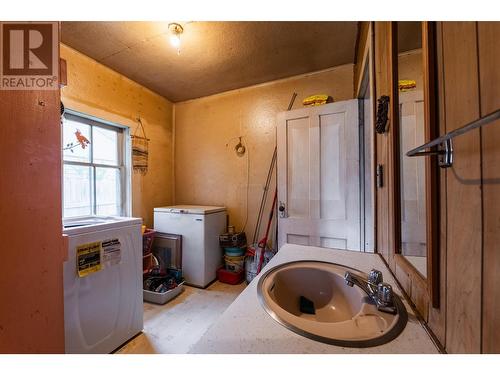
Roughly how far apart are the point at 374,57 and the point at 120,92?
2.54 meters

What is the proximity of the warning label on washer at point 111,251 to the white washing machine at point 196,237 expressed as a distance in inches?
38.9

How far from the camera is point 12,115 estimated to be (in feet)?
1.94

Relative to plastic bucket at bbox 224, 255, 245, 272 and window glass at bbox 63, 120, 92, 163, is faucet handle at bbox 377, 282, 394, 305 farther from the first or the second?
window glass at bbox 63, 120, 92, 163

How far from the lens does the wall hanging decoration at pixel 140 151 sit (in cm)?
254

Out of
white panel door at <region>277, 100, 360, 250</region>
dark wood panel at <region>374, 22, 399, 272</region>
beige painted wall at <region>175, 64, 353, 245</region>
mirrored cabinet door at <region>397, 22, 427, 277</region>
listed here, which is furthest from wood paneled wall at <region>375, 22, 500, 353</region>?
beige painted wall at <region>175, 64, 353, 245</region>

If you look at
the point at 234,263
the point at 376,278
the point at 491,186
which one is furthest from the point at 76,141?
the point at 491,186

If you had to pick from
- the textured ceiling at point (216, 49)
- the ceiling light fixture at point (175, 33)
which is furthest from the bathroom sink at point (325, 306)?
the ceiling light fixture at point (175, 33)

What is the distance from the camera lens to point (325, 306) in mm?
878

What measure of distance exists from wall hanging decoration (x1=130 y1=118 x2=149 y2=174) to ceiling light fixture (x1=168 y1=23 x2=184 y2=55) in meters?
1.12

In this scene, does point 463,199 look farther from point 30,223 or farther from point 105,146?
point 105,146

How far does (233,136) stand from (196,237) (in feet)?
4.54

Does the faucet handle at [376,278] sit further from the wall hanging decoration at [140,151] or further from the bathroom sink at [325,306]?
the wall hanging decoration at [140,151]

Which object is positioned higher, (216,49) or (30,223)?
(216,49)

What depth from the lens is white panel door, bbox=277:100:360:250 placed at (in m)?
1.82
